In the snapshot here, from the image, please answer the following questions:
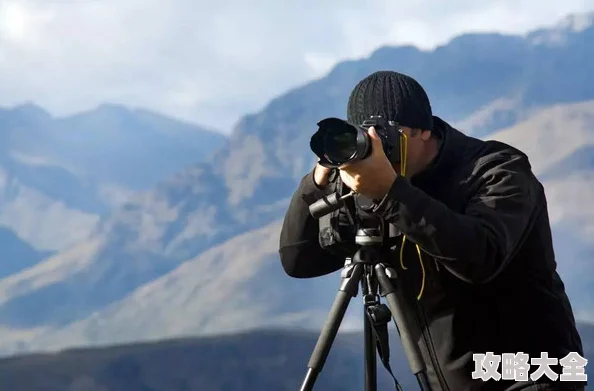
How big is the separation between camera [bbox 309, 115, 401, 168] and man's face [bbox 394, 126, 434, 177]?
0.04 metres

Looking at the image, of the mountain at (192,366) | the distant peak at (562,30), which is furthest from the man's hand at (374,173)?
the distant peak at (562,30)

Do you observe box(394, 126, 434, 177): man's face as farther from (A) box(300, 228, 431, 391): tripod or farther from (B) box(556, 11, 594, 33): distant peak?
(B) box(556, 11, 594, 33): distant peak

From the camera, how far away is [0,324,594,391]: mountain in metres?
2.82

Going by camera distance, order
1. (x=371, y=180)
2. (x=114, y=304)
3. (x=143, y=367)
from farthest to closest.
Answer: (x=114, y=304) → (x=143, y=367) → (x=371, y=180)

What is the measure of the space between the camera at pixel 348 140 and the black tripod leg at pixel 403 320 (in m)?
0.12

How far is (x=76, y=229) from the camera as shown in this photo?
311 cm

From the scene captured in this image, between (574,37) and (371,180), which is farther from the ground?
(574,37)

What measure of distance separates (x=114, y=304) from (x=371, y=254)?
235 centimetres

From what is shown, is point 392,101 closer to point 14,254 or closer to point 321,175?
point 321,175

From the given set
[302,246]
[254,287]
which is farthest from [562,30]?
[302,246]

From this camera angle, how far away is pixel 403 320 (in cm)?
81

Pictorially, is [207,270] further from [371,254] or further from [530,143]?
[371,254]

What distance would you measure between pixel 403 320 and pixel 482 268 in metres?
0.10

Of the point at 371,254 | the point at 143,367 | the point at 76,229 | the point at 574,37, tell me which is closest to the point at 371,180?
the point at 371,254
